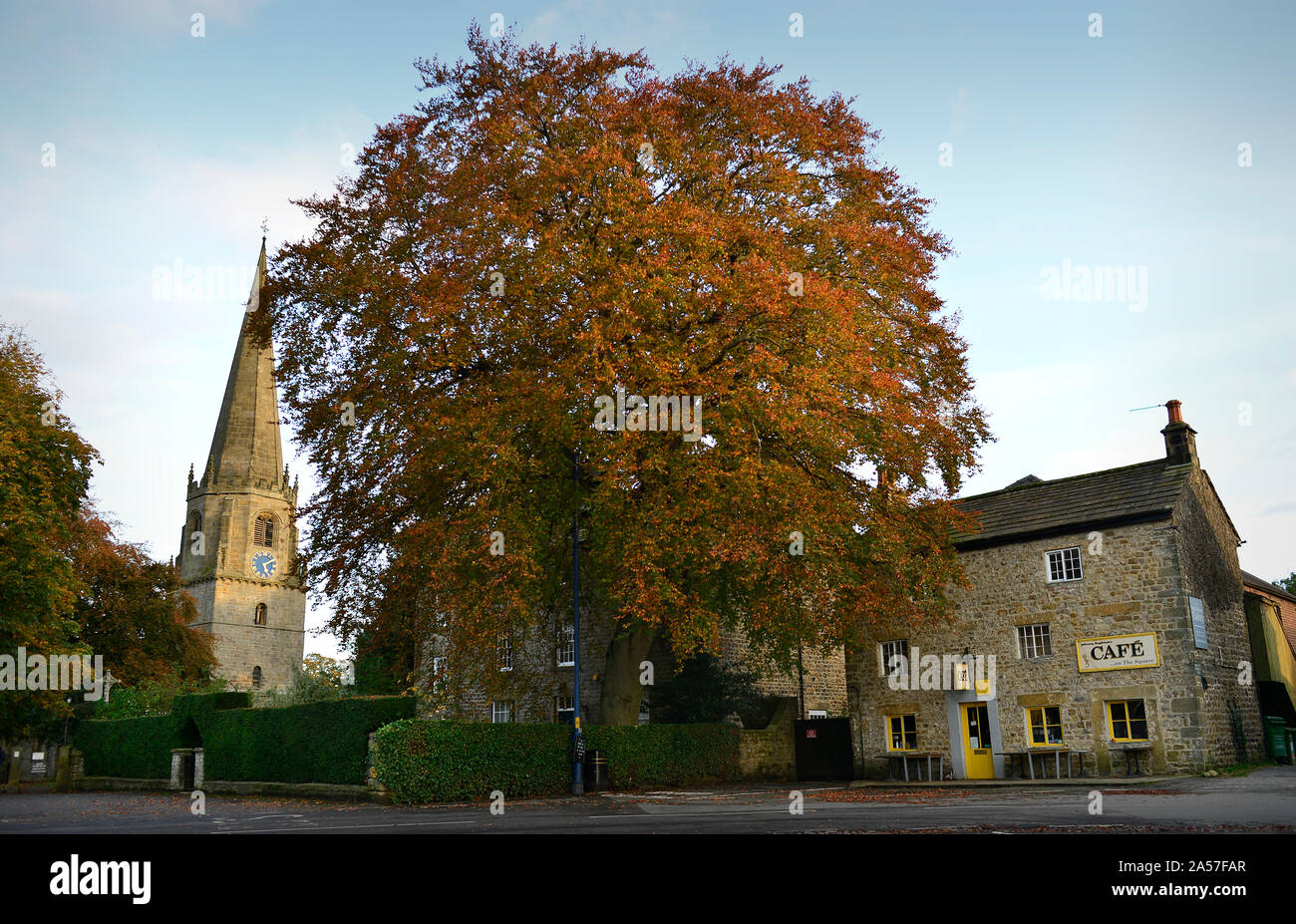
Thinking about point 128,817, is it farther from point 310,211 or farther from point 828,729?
point 828,729

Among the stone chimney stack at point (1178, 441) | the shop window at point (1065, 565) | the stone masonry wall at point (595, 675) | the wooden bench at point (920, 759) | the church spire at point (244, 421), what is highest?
the church spire at point (244, 421)

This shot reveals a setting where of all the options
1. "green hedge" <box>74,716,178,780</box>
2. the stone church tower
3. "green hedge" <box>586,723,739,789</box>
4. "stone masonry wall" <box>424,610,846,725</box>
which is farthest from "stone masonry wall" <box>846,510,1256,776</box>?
the stone church tower

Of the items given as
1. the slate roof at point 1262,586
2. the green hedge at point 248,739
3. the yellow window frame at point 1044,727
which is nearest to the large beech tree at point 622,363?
the green hedge at point 248,739

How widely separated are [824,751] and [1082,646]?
8.48 meters

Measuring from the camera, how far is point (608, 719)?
26656 mm

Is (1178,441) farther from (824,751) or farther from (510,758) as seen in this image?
(510,758)

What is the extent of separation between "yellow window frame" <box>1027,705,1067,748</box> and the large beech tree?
4.52 meters

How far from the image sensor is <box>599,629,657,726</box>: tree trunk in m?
26.7

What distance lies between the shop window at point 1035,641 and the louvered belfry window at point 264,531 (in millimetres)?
64290

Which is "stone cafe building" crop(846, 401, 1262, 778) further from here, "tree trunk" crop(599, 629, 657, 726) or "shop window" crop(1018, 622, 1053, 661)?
"tree trunk" crop(599, 629, 657, 726)

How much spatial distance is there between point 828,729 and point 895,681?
9.34ft

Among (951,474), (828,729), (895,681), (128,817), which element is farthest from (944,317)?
(128,817)

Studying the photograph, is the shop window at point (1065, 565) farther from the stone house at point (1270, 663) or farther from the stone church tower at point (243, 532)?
the stone church tower at point (243, 532)

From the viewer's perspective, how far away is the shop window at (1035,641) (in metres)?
26.8
